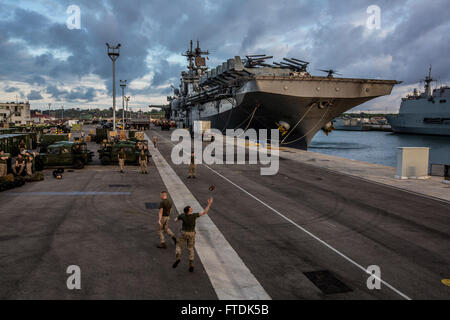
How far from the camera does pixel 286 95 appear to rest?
35.2 metres

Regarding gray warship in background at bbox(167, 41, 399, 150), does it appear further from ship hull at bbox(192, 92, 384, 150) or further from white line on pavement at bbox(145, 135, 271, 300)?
white line on pavement at bbox(145, 135, 271, 300)

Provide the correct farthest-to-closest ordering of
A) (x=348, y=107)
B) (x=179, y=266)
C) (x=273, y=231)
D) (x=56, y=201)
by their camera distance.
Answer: (x=348, y=107) < (x=56, y=201) < (x=273, y=231) < (x=179, y=266)

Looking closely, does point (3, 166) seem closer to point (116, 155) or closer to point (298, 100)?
point (116, 155)

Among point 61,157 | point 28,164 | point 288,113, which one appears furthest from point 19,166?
point 288,113

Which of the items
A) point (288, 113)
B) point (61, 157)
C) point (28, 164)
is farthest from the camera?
point (288, 113)

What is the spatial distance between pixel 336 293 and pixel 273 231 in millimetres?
4011

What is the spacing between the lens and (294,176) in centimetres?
2186

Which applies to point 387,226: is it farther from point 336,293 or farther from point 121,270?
point 121,270

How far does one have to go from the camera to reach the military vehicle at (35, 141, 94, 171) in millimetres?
22312

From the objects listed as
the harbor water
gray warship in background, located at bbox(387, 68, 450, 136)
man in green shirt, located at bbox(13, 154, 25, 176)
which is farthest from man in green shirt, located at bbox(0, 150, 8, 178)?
gray warship in background, located at bbox(387, 68, 450, 136)

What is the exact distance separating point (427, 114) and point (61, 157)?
10737cm

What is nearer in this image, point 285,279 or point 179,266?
point 285,279

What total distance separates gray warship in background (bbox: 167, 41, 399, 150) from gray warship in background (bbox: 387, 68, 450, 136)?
70199 millimetres
